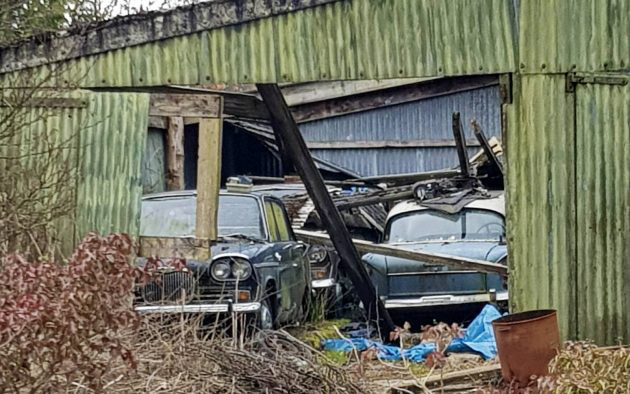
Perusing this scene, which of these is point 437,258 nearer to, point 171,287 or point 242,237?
point 242,237

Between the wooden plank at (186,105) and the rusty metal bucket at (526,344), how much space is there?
320cm

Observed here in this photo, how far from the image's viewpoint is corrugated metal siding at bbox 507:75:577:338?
8344mm

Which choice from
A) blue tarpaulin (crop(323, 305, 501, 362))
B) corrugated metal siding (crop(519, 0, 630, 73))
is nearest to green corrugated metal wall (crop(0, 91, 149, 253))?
blue tarpaulin (crop(323, 305, 501, 362))

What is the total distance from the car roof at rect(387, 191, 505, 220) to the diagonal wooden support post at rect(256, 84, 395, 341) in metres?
2.60

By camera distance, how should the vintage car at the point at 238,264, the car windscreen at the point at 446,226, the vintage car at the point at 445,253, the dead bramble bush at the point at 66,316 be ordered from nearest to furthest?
the dead bramble bush at the point at 66,316
the vintage car at the point at 238,264
the vintage car at the point at 445,253
the car windscreen at the point at 446,226

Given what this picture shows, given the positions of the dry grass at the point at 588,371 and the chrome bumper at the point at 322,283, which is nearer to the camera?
the dry grass at the point at 588,371

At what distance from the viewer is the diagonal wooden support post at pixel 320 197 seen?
1020 cm

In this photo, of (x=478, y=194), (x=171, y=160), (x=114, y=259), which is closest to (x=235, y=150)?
(x=171, y=160)

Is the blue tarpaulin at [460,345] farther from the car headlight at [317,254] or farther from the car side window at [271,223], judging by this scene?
the car headlight at [317,254]

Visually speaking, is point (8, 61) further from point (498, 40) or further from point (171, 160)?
point (171, 160)

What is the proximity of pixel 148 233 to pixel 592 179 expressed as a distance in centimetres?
513

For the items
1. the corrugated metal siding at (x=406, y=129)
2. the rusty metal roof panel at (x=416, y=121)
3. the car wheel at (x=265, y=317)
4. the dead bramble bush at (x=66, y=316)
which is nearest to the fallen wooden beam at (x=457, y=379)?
the car wheel at (x=265, y=317)

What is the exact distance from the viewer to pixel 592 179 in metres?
8.36

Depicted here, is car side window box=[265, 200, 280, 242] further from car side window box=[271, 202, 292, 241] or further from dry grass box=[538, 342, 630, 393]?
dry grass box=[538, 342, 630, 393]
